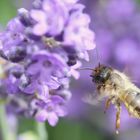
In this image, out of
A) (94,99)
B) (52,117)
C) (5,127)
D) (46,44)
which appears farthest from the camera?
(5,127)

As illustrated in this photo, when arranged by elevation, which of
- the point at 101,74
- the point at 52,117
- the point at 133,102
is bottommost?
the point at 52,117

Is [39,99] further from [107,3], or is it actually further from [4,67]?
[107,3]

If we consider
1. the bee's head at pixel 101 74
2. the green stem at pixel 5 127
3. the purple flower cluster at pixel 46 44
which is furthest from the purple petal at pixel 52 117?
the green stem at pixel 5 127

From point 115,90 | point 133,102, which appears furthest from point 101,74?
point 133,102

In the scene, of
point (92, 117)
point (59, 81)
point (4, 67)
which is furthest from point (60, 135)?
point (59, 81)

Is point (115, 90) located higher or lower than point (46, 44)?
higher

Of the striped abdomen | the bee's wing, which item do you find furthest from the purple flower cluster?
the striped abdomen

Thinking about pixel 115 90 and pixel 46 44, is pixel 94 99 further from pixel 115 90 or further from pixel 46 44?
pixel 46 44
